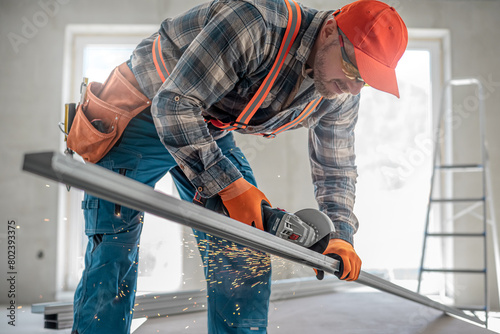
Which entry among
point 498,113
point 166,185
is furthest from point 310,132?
point 498,113

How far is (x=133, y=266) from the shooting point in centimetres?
141

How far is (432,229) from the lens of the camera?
13.3 ft

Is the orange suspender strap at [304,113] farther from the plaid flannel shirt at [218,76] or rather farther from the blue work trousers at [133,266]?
the blue work trousers at [133,266]

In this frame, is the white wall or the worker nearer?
the worker

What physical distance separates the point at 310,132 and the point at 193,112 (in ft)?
2.21

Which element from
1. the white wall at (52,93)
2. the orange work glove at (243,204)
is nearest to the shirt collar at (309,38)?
the orange work glove at (243,204)

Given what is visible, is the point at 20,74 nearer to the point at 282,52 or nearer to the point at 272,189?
the point at 272,189

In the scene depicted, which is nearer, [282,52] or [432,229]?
[282,52]

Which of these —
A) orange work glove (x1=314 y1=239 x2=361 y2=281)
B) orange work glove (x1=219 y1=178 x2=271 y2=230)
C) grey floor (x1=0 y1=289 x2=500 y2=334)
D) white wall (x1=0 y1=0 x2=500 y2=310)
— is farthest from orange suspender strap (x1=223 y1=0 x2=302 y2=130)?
white wall (x1=0 y1=0 x2=500 y2=310)

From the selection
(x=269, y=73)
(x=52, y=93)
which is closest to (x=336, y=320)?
(x=269, y=73)

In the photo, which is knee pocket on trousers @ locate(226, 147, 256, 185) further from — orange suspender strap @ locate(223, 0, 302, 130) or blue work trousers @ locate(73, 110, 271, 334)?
orange suspender strap @ locate(223, 0, 302, 130)

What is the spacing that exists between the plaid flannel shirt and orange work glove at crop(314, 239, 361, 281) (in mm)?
413

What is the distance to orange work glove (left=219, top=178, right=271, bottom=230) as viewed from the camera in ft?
3.85

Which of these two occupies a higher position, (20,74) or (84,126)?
(20,74)
